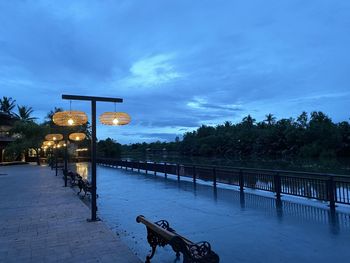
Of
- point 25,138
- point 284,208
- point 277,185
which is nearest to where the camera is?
point 284,208

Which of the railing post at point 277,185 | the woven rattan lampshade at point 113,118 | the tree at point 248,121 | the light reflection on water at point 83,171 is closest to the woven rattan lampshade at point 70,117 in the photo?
the woven rattan lampshade at point 113,118

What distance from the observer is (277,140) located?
71312mm

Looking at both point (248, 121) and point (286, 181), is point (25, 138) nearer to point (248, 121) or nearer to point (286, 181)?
point (286, 181)

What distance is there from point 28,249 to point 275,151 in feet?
228

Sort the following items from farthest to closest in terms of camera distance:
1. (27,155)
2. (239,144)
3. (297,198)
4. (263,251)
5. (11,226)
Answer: (239,144) → (27,155) → (297,198) → (11,226) → (263,251)

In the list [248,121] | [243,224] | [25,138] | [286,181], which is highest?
[248,121]

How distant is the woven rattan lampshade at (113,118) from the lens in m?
9.70

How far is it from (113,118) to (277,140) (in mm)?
65840

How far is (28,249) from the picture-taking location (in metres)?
6.20

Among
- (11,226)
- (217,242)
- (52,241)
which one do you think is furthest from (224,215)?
(11,226)

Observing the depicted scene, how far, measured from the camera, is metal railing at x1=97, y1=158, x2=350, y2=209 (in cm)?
939

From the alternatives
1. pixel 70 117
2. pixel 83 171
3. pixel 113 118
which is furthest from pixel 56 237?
pixel 83 171

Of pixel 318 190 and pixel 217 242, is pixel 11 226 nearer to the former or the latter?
pixel 217 242

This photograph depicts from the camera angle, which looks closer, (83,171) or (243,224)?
(243,224)
